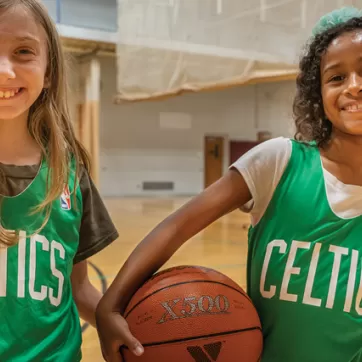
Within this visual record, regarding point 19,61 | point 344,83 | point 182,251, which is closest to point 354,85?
point 344,83

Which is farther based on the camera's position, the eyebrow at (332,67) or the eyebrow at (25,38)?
the eyebrow at (332,67)

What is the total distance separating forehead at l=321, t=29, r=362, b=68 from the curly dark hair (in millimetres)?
39

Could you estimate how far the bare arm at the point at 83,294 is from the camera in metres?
1.36

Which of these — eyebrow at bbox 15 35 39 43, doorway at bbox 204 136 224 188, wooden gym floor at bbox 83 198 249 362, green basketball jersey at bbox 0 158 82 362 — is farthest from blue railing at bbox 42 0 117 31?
green basketball jersey at bbox 0 158 82 362

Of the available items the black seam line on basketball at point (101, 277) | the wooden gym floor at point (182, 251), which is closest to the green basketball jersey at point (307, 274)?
the wooden gym floor at point (182, 251)

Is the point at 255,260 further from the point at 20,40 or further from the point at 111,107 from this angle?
the point at 111,107

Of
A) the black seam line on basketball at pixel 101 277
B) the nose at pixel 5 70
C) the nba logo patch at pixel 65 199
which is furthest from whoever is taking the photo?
the black seam line on basketball at pixel 101 277

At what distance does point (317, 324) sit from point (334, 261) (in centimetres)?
16

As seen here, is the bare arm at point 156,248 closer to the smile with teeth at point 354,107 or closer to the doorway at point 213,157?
the smile with teeth at point 354,107

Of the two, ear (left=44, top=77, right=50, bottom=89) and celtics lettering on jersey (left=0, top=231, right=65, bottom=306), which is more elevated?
ear (left=44, top=77, right=50, bottom=89)

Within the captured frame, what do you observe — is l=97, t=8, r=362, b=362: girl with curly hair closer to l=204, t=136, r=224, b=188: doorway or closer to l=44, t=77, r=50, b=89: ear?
l=44, t=77, r=50, b=89: ear

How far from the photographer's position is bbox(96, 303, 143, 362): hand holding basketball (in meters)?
1.10

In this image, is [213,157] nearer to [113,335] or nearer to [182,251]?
[182,251]

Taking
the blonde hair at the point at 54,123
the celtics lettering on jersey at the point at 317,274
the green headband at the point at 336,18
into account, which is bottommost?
the celtics lettering on jersey at the point at 317,274
